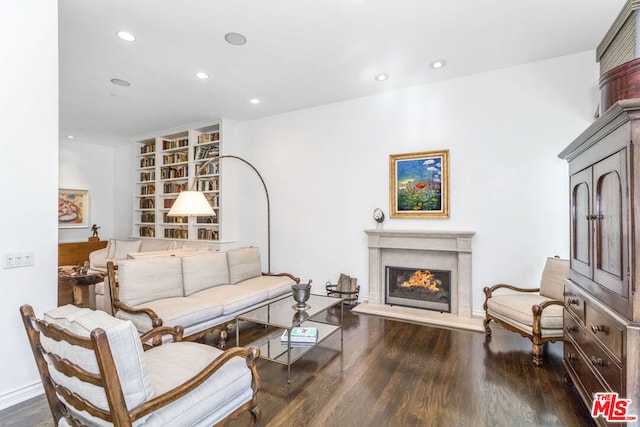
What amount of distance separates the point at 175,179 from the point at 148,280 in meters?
3.76

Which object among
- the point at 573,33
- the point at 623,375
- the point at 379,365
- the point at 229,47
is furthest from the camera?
the point at 229,47

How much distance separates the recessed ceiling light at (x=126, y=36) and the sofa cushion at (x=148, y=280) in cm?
219

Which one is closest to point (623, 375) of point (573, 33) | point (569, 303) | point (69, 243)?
point (569, 303)

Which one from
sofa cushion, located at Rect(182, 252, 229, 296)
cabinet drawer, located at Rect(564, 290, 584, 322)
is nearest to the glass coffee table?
sofa cushion, located at Rect(182, 252, 229, 296)

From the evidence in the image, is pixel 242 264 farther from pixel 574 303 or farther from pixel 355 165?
pixel 574 303

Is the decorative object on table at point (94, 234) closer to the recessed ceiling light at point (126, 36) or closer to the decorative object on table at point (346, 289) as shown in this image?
the recessed ceiling light at point (126, 36)

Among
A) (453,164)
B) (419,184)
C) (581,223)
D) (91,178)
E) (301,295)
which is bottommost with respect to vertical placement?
(301,295)

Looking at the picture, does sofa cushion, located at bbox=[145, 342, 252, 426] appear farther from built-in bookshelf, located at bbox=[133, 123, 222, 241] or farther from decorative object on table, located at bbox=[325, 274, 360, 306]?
built-in bookshelf, located at bbox=[133, 123, 222, 241]

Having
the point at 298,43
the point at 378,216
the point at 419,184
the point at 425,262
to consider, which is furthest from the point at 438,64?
the point at 425,262

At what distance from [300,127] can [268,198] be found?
1324 mm

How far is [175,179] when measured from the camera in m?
6.34

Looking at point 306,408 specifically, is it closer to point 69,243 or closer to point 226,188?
point 226,188

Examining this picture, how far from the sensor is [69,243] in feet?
21.3

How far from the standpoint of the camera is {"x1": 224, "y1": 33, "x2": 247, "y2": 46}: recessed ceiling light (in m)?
3.05
